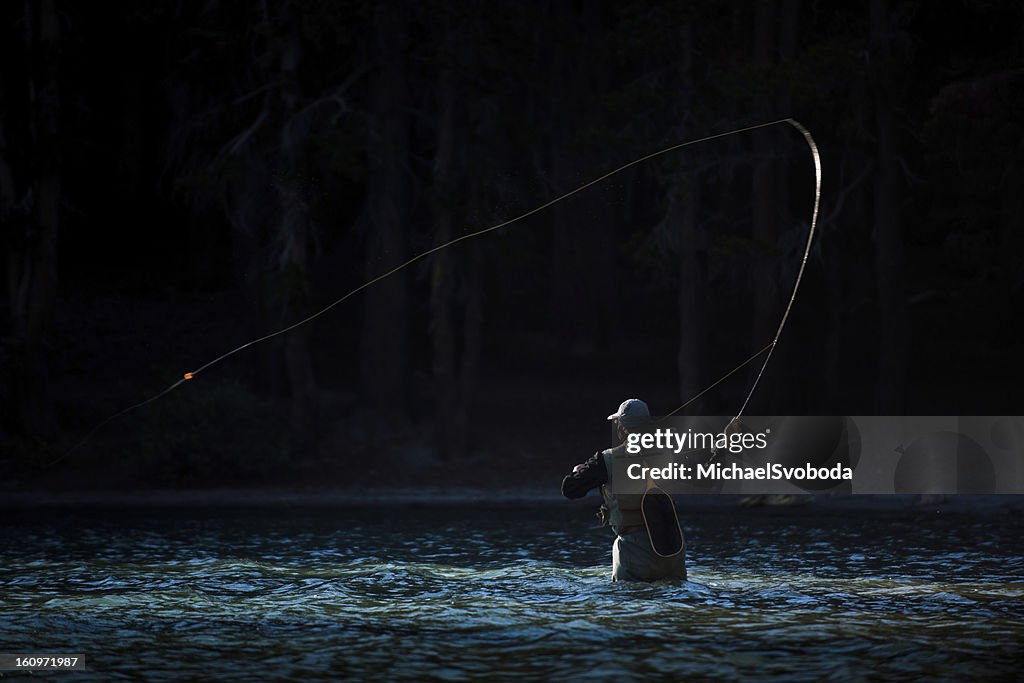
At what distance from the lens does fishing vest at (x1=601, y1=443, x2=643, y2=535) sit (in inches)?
450

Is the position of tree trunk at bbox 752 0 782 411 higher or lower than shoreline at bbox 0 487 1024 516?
higher

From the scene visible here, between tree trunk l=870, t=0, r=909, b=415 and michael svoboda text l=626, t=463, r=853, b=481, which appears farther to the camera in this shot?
tree trunk l=870, t=0, r=909, b=415

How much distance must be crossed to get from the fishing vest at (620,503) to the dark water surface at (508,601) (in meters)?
0.70

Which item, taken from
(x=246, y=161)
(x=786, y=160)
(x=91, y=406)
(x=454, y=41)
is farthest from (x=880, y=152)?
(x=91, y=406)

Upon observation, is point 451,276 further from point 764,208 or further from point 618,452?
point 618,452

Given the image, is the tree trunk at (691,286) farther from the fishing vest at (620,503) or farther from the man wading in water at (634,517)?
the fishing vest at (620,503)

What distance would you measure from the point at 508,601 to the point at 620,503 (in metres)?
1.71

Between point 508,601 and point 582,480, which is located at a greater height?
point 582,480

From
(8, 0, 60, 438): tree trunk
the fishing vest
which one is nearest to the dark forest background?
(8, 0, 60, 438): tree trunk

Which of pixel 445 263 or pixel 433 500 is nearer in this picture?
pixel 433 500

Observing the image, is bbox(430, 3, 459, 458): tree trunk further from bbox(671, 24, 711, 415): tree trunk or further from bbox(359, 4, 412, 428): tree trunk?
bbox(671, 24, 711, 415): tree trunk

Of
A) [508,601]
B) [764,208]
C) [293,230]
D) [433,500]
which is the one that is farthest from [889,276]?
[508,601]

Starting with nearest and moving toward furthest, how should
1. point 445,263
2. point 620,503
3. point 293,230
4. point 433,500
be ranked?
point 620,503 → point 433,500 → point 293,230 → point 445,263

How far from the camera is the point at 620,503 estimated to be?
11.6 metres
